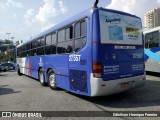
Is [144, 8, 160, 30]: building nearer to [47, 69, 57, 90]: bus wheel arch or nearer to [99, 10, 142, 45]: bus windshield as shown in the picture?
[47, 69, 57, 90]: bus wheel arch

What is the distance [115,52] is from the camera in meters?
7.81

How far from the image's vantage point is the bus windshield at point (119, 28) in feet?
24.9

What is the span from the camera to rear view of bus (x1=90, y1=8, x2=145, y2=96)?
24.1ft

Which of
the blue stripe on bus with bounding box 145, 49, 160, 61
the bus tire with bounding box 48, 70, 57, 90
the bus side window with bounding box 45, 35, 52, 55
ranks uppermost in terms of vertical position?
the bus side window with bounding box 45, 35, 52, 55

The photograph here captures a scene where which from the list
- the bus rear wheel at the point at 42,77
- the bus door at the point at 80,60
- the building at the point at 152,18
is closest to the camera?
the bus door at the point at 80,60

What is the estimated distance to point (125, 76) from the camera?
8109 mm

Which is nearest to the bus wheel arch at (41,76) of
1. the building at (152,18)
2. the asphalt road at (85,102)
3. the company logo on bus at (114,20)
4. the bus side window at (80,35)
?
the asphalt road at (85,102)

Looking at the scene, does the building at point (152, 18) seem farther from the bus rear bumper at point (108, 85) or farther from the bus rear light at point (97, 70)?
the bus rear light at point (97, 70)

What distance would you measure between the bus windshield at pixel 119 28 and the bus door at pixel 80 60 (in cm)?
62

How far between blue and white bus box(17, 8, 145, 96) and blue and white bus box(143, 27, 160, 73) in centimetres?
600

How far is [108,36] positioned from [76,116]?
278cm

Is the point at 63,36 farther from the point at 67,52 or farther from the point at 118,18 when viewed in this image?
the point at 118,18

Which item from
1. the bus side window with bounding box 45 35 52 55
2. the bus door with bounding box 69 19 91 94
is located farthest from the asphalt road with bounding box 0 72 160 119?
the bus side window with bounding box 45 35 52 55

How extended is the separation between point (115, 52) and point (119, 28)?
2.84ft
